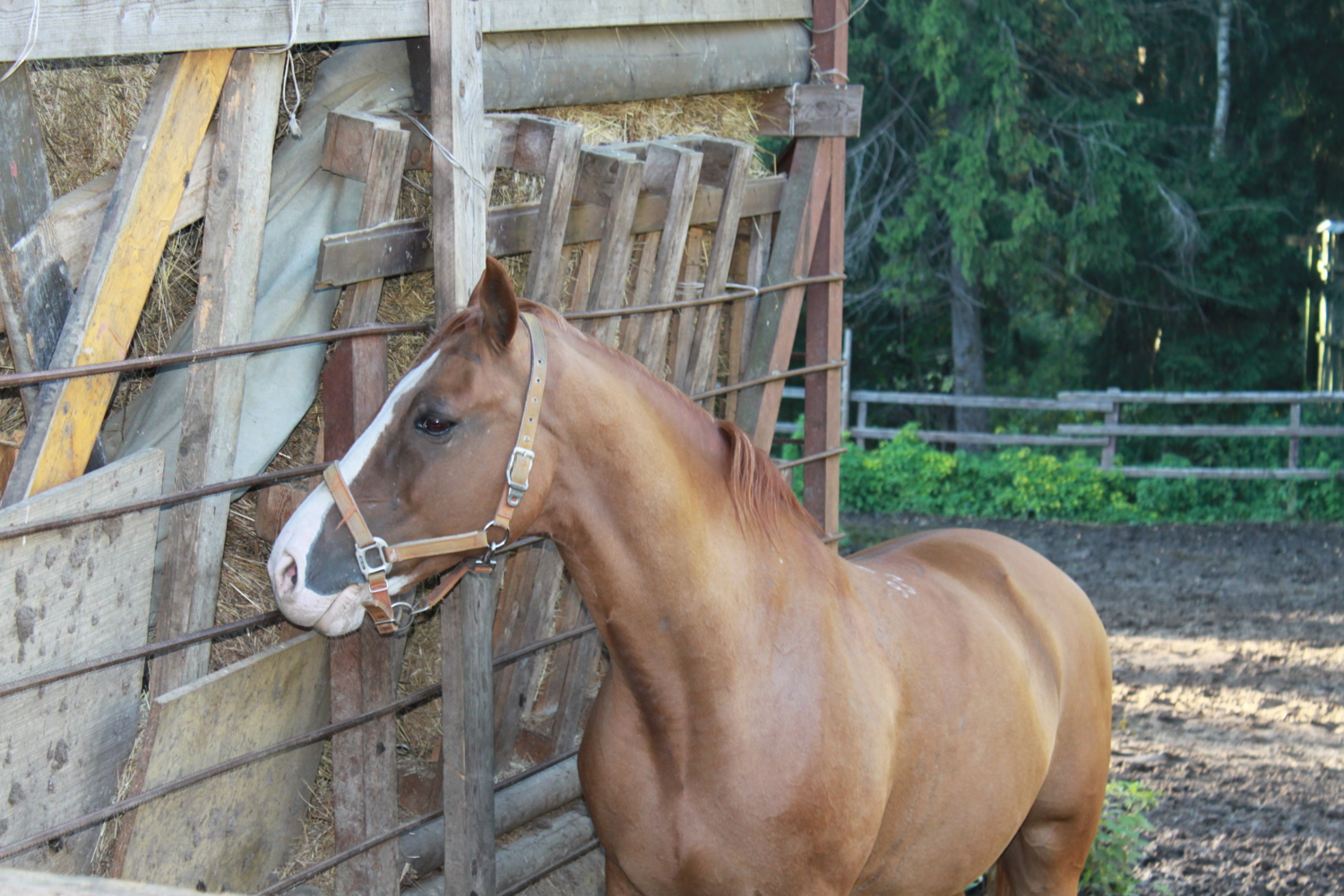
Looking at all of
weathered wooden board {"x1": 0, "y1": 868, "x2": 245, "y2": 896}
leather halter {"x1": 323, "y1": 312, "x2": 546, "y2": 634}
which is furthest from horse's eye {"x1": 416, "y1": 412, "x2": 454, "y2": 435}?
weathered wooden board {"x1": 0, "y1": 868, "x2": 245, "y2": 896}

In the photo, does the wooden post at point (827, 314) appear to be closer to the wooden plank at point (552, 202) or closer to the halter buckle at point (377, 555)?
the wooden plank at point (552, 202)

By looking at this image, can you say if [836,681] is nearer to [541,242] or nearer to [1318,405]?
[541,242]

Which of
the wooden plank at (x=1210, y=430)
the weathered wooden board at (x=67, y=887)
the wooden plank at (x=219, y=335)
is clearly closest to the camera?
the weathered wooden board at (x=67, y=887)

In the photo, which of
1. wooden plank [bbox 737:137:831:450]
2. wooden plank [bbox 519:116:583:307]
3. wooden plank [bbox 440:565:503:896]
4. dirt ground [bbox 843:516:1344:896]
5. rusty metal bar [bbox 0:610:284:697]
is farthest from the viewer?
dirt ground [bbox 843:516:1344:896]

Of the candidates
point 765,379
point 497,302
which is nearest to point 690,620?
point 497,302

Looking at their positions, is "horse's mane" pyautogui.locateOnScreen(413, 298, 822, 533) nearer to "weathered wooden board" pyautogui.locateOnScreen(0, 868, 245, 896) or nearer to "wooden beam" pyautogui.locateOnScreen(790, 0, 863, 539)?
"weathered wooden board" pyautogui.locateOnScreen(0, 868, 245, 896)

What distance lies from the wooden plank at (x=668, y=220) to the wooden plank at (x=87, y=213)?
138 centimetres

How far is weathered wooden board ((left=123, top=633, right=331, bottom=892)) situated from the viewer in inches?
94.1

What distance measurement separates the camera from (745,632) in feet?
7.66

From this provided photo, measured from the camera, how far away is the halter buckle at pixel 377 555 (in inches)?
81.6

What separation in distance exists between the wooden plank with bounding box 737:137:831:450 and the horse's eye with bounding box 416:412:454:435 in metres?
2.19

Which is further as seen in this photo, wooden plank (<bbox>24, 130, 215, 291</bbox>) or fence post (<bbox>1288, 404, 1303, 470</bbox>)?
fence post (<bbox>1288, 404, 1303, 470</bbox>)

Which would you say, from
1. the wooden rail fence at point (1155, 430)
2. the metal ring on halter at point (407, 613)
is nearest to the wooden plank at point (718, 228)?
the metal ring on halter at point (407, 613)

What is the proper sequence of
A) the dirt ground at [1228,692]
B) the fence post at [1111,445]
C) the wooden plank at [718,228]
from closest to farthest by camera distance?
1. the wooden plank at [718,228]
2. the dirt ground at [1228,692]
3. the fence post at [1111,445]
